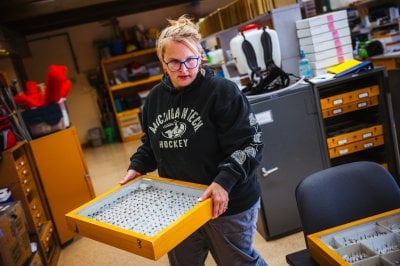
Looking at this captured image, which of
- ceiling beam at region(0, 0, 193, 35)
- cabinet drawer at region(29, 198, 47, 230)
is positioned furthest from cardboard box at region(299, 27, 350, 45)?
ceiling beam at region(0, 0, 193, 35)

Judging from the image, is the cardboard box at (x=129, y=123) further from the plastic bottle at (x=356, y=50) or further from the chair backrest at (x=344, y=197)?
the chair backrest at (x=344, y=197)

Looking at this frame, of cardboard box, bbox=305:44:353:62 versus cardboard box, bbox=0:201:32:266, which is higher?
cardboard box, bbox=305:44:353:62

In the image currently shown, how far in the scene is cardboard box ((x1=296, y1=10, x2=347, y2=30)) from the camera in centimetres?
274

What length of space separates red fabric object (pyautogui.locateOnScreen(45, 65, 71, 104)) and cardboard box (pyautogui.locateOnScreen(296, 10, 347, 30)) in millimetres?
1992

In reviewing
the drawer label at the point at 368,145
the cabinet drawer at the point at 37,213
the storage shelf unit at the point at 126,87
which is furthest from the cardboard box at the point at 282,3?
the storage shelf unit at the point at 126,87

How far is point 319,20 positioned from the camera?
9.02ft

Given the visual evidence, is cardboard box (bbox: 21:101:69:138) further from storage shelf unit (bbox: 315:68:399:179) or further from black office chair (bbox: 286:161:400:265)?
black office chair (bbox: 286:161:400:265)

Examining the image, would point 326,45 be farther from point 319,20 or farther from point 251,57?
point 251,57

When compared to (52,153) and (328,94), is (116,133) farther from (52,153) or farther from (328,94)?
(328,94)

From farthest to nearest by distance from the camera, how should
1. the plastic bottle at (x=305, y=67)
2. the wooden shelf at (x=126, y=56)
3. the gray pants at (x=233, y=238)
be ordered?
1. the wooden shelf at (x=126, y=56)
2. the plastic bottle at (x=305, y=67)
3. the gray pants at (x=233, y=238)

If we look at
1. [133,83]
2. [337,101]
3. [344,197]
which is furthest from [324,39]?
[133,83]

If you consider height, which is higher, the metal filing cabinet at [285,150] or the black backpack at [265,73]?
the black backpack at [265,73]

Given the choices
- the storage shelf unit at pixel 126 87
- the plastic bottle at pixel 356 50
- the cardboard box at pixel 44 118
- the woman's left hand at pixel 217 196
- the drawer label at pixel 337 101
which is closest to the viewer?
the woman's left hand at pixel 217 196

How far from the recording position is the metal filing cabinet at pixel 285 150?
2.48 metres
